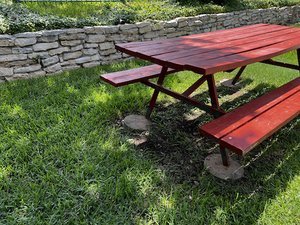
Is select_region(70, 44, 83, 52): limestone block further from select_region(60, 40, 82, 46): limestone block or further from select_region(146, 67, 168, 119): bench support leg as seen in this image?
select_region(146, 67, 168, 119): bench support leg

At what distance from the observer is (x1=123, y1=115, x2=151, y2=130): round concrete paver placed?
2.75 metres

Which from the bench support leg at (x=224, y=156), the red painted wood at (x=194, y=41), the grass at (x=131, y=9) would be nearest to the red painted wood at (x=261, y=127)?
the bench support leg at (x=224, y=156)

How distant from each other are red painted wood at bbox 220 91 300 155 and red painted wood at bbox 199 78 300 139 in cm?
4

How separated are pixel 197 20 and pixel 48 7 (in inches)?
107

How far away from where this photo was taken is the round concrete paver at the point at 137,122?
2.75 m

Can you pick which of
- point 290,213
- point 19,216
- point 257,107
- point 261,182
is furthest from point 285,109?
point 19,216

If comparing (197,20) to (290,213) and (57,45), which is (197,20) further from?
(290,213)

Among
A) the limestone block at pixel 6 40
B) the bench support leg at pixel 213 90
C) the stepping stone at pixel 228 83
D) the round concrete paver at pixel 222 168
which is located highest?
the limestone block at pixel 6 40

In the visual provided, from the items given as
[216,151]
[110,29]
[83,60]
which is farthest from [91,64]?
[216,151]

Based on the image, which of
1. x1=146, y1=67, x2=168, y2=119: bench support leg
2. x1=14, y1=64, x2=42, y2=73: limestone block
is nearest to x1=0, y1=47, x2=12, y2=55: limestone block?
x1=14, y1=64, x2=42, y2=73: limestone block

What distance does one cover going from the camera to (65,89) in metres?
3.31

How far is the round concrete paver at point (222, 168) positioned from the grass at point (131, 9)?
2.90 m

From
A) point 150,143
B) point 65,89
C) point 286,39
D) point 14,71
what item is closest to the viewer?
point 150,143

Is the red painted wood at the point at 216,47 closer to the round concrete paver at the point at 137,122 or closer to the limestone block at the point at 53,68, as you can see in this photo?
the round concrete paver at the point at 137,122
